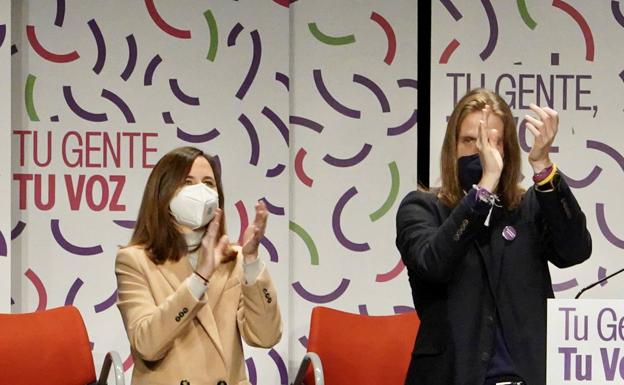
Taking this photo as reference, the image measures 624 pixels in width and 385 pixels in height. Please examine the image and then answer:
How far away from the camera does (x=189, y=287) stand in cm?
326

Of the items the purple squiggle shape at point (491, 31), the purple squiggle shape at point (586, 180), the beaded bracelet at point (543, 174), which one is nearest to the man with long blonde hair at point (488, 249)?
the beaded bracelet at point (543, 174)

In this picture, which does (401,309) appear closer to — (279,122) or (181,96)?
(279,122)

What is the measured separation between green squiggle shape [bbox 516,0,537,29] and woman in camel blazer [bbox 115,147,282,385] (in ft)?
7.22

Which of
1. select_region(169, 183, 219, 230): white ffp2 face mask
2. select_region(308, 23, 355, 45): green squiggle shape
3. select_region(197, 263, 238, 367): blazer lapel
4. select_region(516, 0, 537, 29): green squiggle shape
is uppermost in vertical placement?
select_region(516, 0, 537, 29): green squiggle shape

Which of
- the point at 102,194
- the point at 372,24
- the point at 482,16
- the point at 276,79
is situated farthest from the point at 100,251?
the point at 482,16

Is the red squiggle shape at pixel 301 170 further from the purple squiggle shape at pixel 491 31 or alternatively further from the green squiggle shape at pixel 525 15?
the green squiggle shape at pixel 525 15

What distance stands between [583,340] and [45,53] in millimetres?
3299

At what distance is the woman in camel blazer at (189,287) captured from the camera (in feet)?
10.8

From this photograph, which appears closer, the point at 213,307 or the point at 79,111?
the point at 213,307

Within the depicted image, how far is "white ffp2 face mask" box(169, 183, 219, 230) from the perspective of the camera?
11.0 ft

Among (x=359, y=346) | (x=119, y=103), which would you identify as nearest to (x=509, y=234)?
(x=359, y=346)

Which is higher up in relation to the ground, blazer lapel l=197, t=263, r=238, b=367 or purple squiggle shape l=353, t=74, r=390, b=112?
purple squiggle shape l=353, t=74, r=390, b=112

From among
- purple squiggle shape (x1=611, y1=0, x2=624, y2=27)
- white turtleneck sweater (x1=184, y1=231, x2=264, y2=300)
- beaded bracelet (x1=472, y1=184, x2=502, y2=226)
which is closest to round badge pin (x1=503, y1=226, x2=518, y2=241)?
beaded bracelet (x1=472, y1=184, x2=502, y2=226)

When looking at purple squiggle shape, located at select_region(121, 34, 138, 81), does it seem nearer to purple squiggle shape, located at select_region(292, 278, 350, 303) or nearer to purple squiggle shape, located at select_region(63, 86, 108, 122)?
purple squiggle shape, located at select_region(63, 86, 108, 122)
